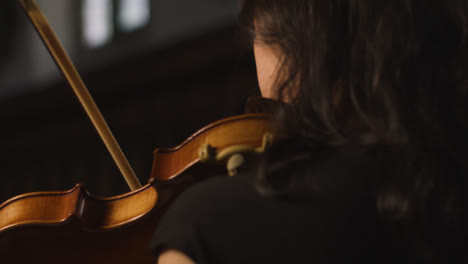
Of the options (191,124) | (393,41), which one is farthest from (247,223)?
(191,124)

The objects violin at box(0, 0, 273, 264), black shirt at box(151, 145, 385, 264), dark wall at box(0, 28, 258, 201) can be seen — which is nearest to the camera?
black shirt at box(151, 145, 385, 264)

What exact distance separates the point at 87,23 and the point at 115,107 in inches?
36.6

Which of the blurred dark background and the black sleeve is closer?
the black sleeve

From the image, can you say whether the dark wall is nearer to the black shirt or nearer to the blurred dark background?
the blurred dark background

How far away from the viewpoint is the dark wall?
12.4 feet

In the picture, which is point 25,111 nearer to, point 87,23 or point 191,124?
point 87,23

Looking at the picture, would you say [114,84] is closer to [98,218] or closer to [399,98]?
[98,218]

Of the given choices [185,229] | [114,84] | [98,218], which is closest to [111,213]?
[98,218]

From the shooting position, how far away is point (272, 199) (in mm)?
587

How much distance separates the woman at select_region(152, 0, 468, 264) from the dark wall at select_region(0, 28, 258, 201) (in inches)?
105

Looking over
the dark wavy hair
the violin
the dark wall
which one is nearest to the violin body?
the violin

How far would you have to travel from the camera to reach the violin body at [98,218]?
2.86ft

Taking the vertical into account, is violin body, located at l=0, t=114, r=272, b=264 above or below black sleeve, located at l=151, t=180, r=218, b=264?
below

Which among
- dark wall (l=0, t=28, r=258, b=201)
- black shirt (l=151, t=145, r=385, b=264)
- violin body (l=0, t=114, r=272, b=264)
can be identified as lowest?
dark wall (l=0, t=28, r=258, b=201)
